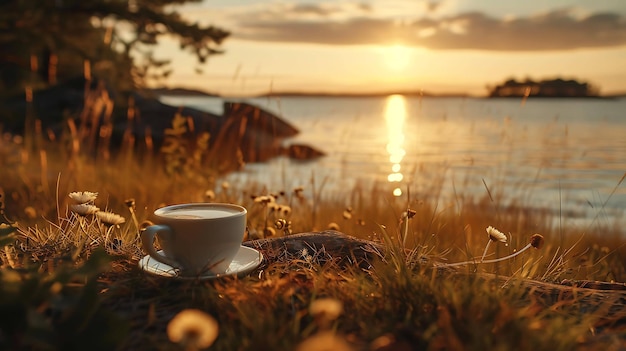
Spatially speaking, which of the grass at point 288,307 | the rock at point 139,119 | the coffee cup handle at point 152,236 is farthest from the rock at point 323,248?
the rock at point 139,119

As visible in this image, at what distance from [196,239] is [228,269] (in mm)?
178

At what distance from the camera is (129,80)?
11055 millimetres

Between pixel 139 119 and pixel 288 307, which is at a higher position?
pixel 139 119

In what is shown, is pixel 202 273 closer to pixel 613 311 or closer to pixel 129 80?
pixel 613 311

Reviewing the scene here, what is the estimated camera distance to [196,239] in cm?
189

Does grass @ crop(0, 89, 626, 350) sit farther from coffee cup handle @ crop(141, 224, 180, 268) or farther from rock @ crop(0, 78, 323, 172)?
rock @ crop(0, 78, 323, 172)

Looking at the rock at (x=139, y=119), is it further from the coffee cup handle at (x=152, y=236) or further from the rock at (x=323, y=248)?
the coffee cup handle at (x=152, y=236)

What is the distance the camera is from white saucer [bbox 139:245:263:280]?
1863 mm

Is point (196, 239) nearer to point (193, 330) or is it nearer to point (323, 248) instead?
point (323, 248)

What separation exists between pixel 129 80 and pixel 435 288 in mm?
10471

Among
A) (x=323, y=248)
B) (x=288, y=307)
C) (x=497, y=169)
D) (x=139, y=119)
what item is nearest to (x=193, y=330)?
(x=288, y=307)

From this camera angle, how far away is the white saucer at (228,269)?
6.11ft

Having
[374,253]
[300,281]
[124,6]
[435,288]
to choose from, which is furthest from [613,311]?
[124,6]

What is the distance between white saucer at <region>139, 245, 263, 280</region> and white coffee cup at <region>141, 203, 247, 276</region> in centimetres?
3
